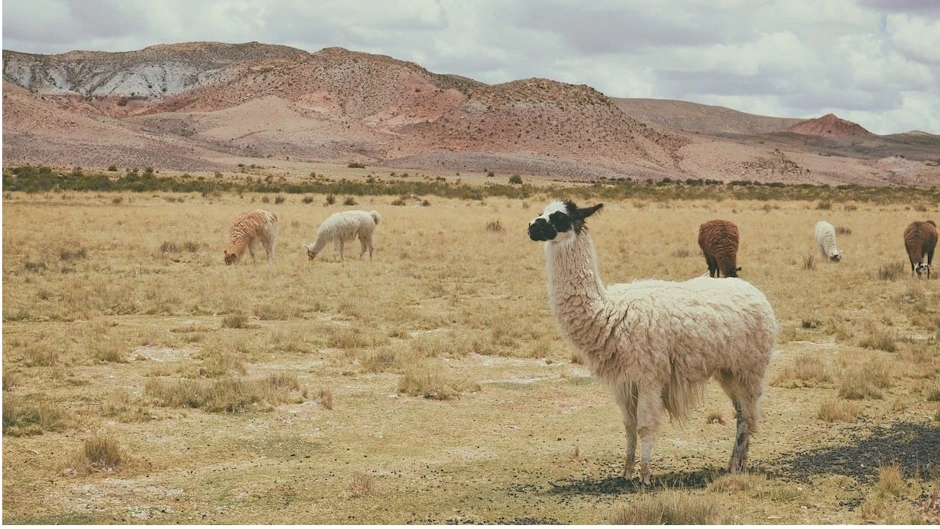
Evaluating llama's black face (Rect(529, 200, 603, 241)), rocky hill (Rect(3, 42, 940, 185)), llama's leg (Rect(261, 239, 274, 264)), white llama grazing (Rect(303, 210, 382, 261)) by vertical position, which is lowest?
llama's leg (Rect(261, 239, 274, 264))

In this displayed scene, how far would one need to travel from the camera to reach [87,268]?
21625 millimetres

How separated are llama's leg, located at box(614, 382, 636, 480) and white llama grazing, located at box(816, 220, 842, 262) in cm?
1863

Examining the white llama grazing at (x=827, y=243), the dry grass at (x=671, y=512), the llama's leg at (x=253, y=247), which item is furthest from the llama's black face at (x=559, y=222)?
the white llama grazing at (x=827, y=243)

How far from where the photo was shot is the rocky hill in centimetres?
9850

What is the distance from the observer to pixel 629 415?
7883 millimetres

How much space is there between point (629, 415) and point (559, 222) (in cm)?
175

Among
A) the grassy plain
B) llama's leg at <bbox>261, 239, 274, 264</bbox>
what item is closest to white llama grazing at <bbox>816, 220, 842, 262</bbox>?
the grassy plain

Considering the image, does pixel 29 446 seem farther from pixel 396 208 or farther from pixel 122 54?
pixel 122 54

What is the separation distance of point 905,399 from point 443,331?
23.7ft

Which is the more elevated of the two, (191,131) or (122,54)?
(122,54)

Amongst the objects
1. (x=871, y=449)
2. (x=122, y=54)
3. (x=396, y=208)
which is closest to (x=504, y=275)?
(x=871, y=449)

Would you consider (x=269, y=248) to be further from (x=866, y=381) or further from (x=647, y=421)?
(x=647, y=421)

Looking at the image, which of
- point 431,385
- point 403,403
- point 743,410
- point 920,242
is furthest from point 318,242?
point 743,410

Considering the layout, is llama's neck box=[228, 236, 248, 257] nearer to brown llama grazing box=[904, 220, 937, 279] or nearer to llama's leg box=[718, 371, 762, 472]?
brown llama grazing box=[904, 220, 937, 279]
